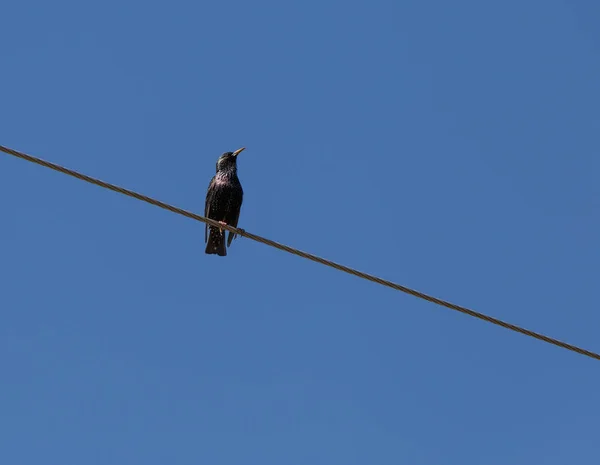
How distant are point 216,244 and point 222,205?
457 mm

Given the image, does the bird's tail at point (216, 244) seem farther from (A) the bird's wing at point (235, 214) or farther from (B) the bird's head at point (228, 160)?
(B) the bird's head at point (228, 160)

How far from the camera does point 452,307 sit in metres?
5.78

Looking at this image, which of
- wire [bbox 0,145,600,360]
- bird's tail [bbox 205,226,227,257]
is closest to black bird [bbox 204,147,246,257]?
bird's tail [bbox 205,226,227,257]

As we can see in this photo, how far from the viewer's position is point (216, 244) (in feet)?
35.2

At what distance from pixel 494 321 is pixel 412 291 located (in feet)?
1.60

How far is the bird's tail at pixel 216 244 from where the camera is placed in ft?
35.1

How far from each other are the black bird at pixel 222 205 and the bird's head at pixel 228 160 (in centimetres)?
9

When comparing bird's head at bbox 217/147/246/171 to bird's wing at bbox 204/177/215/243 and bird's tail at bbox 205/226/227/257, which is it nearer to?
bird's wing at bbox 204/177/215/243

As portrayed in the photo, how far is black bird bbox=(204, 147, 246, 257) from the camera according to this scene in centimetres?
1072

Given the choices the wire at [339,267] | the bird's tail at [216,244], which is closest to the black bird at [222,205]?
the bird's tail at [216,244]

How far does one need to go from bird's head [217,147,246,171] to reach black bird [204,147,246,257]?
9cm

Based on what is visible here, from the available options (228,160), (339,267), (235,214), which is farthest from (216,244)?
(339,267)

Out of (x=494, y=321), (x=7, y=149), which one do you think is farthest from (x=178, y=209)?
(x=494, y=321)

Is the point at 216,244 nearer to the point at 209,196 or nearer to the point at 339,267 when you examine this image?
the point at 209,196
